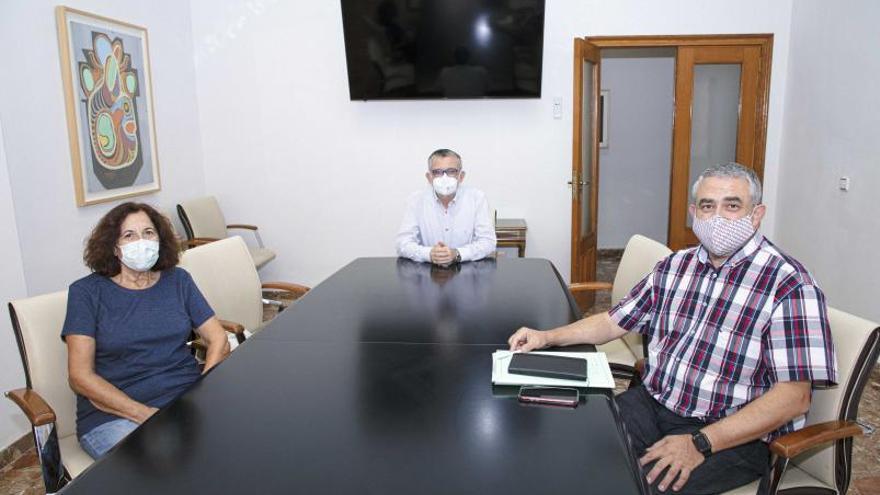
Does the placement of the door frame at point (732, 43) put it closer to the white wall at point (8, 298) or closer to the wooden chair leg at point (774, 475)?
the wooden chair leg at point (774, 475)

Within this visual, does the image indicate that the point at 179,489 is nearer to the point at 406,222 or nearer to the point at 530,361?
the point at 530,361

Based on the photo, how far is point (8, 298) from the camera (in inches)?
112

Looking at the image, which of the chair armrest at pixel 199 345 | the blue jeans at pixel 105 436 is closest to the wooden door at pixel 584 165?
the chair armrest at pixel 199 345

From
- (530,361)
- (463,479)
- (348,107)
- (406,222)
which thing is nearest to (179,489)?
(463,479)

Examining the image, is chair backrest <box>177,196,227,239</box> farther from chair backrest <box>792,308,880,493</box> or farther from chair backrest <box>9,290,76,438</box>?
chair backrest <box>792,308,880,493</box>

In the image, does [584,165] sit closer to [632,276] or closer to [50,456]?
[632,276]

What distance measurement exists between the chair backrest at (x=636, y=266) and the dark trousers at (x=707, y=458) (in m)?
0.68

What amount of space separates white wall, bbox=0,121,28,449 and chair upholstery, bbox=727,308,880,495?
2.98 meters

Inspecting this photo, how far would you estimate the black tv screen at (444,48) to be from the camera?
452 cm

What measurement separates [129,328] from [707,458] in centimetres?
172

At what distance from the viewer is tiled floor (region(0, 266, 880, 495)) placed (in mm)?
2400

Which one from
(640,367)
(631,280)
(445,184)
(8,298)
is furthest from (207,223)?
(640,367)

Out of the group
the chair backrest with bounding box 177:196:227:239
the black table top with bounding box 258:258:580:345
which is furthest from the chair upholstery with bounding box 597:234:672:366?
the chair backrest with bounding box 177:196:227:239

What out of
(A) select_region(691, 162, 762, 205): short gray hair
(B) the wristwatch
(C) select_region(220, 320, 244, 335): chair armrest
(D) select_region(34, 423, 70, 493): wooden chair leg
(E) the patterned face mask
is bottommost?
(D) select_region(34, 423, 70, 493): wooden chair leg
